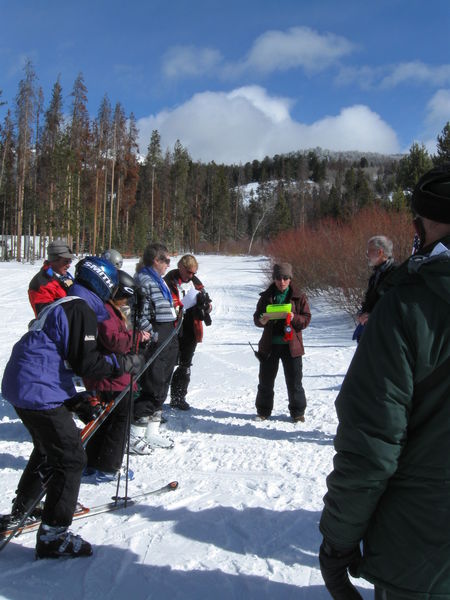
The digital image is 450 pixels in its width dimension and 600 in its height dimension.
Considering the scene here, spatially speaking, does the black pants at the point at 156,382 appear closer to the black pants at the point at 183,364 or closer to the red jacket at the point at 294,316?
the black pants at the point at 183,364

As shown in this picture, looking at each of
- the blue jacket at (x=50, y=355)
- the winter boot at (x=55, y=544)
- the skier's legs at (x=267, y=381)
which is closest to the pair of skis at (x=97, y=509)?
the winter boot at (x=55, y=544)

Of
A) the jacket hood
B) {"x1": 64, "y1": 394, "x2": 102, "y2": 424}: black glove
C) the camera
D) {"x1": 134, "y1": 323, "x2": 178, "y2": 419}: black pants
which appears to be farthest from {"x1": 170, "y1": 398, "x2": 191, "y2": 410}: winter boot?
the jacket hood

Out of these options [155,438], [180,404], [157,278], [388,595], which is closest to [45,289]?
[157,278]

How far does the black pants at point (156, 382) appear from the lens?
16.3 feet

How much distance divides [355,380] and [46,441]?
223 cm

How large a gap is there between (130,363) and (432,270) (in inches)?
106

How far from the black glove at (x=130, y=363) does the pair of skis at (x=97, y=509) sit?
95cm

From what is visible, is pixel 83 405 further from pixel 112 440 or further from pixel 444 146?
pixel 444 146

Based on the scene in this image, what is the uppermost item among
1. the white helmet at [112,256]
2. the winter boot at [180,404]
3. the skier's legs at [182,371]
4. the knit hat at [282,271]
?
the white helmet at [112,256]

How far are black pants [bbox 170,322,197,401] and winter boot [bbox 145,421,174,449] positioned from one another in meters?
1.18

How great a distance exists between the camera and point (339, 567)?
163 cm

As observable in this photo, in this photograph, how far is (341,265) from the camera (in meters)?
16.2

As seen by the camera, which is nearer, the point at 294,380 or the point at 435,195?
the point at 435,195

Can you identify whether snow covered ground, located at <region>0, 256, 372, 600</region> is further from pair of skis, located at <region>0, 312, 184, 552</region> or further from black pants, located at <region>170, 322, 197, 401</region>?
black pants, located at <region>170, 322, 197, 401</region>
